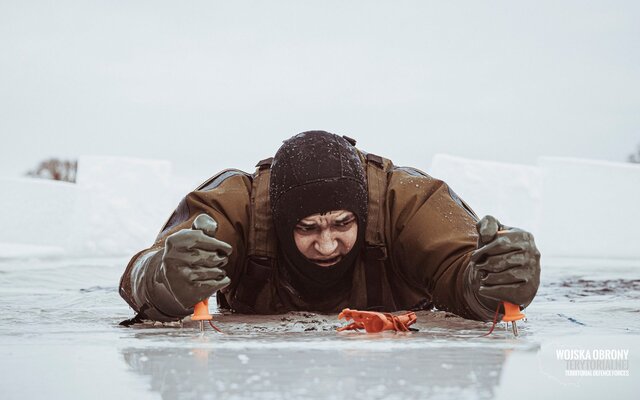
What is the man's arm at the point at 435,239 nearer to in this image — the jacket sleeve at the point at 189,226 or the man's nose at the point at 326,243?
the man's nose at the point at 326,243

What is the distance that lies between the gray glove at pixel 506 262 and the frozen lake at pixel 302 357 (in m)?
0.13

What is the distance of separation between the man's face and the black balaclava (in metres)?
0.02

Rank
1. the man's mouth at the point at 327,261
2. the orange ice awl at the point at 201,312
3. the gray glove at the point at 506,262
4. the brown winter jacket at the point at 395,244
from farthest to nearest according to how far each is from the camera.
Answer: the man's mouth at the point at 327,261
the brown winter jacket at the point at 395,244
the orange ice awl at the point at 201,312
the gray glove at the point at 506,262

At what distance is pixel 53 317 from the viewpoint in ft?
9.96

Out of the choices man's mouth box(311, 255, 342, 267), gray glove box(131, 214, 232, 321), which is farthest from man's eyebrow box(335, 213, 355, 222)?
gray glove box(131, 214, 232, 321)

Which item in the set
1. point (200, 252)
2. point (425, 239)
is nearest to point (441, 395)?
point (200, 252)

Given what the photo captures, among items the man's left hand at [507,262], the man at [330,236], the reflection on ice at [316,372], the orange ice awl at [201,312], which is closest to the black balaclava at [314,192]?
the man at [330,236]

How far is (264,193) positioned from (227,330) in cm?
63

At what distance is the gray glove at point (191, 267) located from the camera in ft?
7.17

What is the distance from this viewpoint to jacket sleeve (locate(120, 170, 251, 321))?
8.04ft

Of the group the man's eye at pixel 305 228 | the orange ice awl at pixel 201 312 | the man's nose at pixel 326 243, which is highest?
the man's eye at pixel 305 228

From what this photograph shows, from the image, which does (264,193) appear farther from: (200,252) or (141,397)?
(141,397)

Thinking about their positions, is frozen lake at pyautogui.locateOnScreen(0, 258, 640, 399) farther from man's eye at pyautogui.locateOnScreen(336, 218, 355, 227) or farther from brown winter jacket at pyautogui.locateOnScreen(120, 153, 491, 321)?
man's eye at pyautogui.locateOnScreen(336, 218, 355, 227)

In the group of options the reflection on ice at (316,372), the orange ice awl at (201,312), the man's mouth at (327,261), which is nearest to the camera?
the reflection on ice at (316,372)
